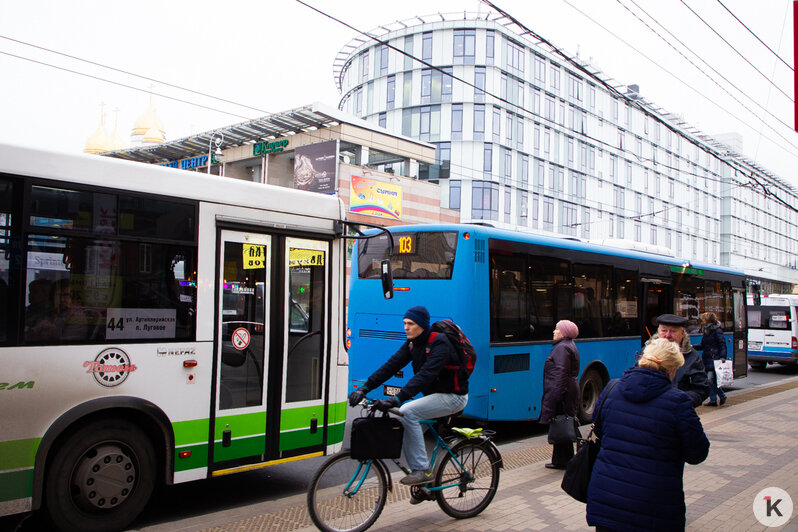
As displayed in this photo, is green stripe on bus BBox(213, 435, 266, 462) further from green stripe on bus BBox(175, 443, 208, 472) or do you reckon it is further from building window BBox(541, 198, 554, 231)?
building window BBox(541, 198, 554, 231)

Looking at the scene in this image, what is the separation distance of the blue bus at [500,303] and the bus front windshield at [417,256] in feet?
0.05

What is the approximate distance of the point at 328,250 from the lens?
685 cm

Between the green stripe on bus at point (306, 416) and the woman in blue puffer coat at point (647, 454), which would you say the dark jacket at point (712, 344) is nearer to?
the green stripe on bus at point (306, 416)

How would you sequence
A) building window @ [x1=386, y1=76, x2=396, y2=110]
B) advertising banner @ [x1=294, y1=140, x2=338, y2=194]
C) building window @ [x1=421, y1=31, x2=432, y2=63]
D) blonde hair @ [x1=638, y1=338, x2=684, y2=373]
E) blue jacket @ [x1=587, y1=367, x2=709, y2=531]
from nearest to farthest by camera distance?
blue jacket @ [x1=587, y1=367, x2=709, y2=531] < blonde hair @ [x1=638, y1=338, x2=684, y2=373] < advertising banner @ [x1=294, y1=140, x2=338, y2=194] < building window @ [x1=421, y1=31, x2=432, y2=63] < building window @ [x1=386, y1=76, x2=396, y2=110]

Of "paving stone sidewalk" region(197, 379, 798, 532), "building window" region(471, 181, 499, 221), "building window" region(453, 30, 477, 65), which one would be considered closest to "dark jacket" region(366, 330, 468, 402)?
"paving stone sidewalk" region(197, 379, 798, 532)

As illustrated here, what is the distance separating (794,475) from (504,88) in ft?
→ 160

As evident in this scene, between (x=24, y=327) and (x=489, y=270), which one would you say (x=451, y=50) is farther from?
(x=24, y=327)

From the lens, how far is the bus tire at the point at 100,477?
489cm

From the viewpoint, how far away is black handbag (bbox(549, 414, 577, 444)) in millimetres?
7219

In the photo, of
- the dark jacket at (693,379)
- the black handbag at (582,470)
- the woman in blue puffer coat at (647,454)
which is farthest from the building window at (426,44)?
the woman in blue puffer coat at (647,454)

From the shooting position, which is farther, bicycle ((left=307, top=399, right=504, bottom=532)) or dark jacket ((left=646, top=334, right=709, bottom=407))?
dark jacket ((left=646, top=334, right=709, bottom=407))

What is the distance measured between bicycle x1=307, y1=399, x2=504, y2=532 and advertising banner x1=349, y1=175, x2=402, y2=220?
2860 centimetres

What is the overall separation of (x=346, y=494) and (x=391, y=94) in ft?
174

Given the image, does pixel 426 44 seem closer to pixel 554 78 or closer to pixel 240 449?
pixel 554 78
